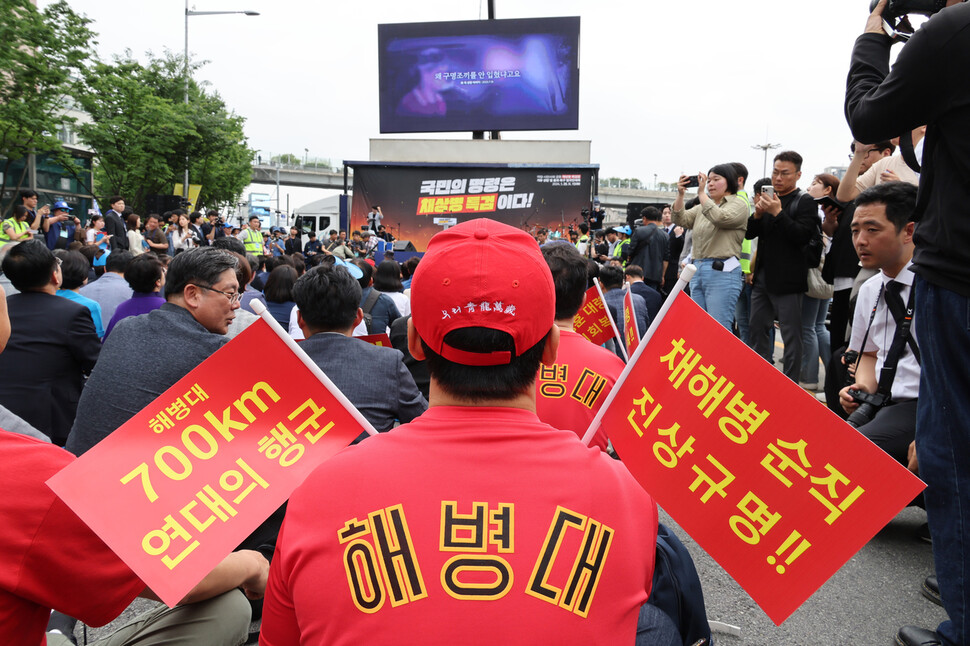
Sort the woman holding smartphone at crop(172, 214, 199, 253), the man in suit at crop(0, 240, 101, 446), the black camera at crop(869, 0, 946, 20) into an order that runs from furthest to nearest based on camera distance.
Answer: the woman holding smartphone at crop(172, 214, 199, 253) → the man in suit at crop(0, 240, 101, 446) → the black camera at crop(869, 0, 946, 20)

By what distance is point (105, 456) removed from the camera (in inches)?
63.6

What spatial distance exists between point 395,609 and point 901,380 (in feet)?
10.3

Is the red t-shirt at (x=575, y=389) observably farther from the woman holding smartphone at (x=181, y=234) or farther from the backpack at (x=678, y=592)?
the woman holding smartphone at (x=181, y=234)

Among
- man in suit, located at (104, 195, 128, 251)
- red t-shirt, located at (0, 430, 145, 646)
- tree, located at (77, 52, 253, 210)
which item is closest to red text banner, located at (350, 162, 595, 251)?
tree, located at (77, 52, 253, 210)

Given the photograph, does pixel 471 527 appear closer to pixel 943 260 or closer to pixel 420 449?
pixel 420 449

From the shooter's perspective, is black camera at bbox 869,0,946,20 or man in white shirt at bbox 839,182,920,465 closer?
black camera at bbox 869,0,946,20

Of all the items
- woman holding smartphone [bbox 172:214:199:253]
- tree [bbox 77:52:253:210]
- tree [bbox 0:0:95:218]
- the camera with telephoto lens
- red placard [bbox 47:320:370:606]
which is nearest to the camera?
red placard [bbox 47:320:370:606]

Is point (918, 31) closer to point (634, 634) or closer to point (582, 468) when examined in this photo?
point (582, 468)

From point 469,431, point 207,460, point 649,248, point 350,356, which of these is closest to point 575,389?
point 350,356

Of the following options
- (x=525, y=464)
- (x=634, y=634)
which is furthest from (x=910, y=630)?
(x=525, y=464)

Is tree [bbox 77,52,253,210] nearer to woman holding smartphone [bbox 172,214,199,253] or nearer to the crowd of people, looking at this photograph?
woman holding smartphone [bbox 172,214,199,253]

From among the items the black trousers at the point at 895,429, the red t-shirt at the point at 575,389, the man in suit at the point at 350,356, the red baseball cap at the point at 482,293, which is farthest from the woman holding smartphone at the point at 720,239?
the red baseball cap at the point at 482,293

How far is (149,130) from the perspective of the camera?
23422mm

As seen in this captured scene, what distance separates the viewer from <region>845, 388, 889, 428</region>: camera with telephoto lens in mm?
3435
